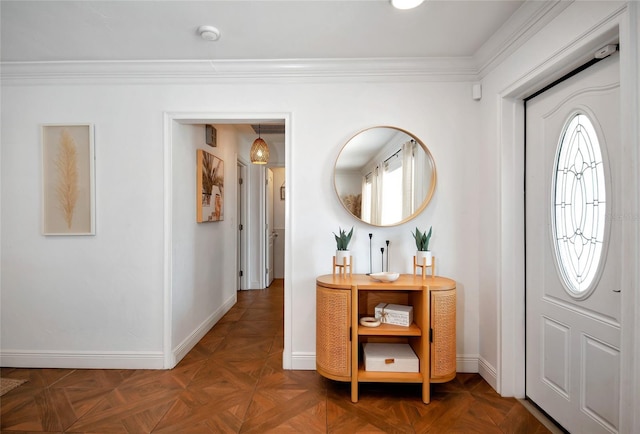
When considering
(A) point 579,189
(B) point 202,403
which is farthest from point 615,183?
(B) point 202,403

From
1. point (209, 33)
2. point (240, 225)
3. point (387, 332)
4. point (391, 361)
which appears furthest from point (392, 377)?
point (240, 225)

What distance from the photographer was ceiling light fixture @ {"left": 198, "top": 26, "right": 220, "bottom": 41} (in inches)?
81.5

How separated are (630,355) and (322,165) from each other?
79.0 inches

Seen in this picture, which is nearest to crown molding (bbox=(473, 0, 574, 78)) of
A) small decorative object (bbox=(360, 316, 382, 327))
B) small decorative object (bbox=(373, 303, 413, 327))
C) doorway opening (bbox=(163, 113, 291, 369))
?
doorway opening (bbox=(163, 113, 291, 369))

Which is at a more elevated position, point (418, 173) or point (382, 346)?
point (418, 173)

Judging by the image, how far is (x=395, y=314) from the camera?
2242 mm

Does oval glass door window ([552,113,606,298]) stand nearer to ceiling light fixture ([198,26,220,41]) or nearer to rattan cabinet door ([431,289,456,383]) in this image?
rattan cabinet door ([431,289,456,383])

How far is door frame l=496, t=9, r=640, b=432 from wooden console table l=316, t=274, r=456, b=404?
0.37 metres

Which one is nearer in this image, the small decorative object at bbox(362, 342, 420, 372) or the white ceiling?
the white ceiling

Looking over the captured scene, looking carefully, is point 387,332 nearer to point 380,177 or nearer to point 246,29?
point 380,177

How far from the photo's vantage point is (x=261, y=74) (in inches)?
101

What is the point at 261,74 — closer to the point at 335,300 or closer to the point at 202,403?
the point at 335,300

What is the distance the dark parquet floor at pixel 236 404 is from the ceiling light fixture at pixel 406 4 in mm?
2403

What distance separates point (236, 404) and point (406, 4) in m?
2.63
